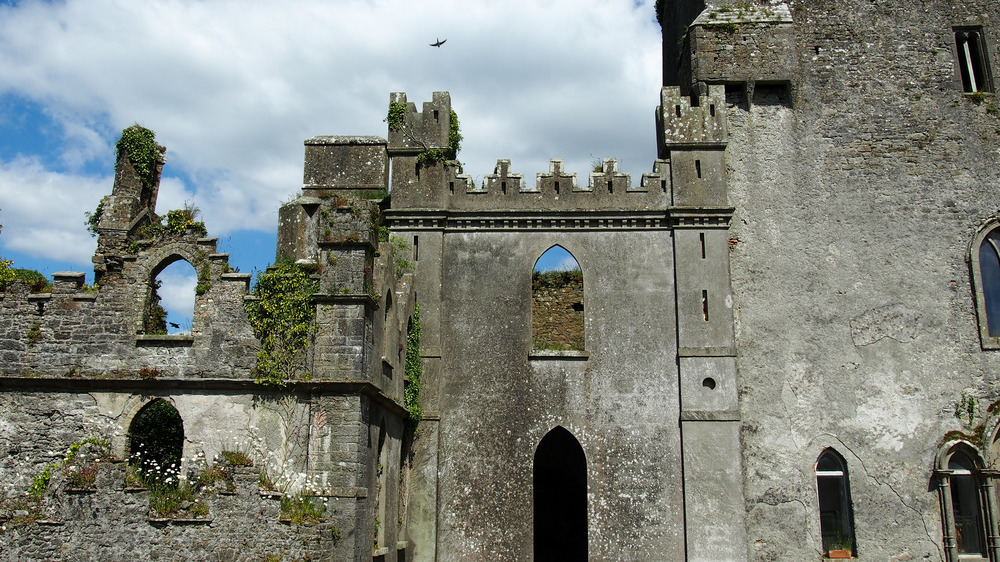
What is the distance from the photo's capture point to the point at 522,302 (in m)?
15.0

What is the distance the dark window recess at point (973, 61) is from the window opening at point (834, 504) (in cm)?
837

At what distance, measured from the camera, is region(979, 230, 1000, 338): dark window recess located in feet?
48.7

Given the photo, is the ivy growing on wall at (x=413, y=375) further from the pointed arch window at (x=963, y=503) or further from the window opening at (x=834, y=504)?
the pointed arch window at (x=963, y=503)

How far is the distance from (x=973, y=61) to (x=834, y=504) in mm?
9759

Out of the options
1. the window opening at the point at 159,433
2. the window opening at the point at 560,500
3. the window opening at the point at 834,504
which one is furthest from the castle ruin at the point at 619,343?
the window opening at the point at 560,500

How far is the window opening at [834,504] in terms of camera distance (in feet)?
45.4

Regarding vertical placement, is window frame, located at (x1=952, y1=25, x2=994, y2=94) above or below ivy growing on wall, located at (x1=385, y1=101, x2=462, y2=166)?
above

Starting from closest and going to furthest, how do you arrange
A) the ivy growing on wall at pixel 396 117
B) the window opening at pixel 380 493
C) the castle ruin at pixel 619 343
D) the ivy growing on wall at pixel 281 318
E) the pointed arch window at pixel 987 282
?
the castle ruin at pixel 619 343 < the ivy growing on wall at pixel 281 318 < the window opening at pixel 380 493 < the pointed arch window at pixel 987 282 < the ivy growing on wall at pixel 396 117

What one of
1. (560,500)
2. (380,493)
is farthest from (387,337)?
(560,500)

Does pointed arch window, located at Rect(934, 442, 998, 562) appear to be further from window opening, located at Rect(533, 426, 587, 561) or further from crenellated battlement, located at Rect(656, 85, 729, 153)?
window opening, located at Rect(533, 426, 587, 561)

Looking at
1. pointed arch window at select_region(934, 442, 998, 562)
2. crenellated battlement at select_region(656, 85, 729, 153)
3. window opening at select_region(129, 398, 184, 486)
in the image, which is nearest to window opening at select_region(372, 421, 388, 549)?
window opening at select_region(129, 398, 184, 486)

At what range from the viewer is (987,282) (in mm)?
15031

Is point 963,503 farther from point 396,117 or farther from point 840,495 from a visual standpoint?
point 396,117

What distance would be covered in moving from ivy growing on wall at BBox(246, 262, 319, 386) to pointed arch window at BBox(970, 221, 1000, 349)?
475 inches
